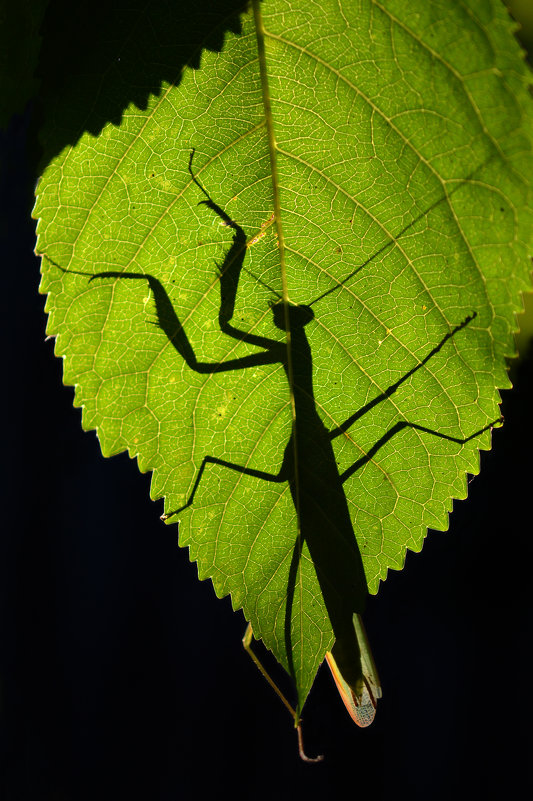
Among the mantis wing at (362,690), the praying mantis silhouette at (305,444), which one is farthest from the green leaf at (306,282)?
the mantis wing at (362,690)

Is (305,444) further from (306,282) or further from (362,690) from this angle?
(362,690)

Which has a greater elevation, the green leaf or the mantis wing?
the green leaf

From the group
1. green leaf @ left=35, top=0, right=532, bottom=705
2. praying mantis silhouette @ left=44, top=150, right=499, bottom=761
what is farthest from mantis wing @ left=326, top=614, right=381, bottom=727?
green leaf @ left=35, top=0, right=532, bottom=705

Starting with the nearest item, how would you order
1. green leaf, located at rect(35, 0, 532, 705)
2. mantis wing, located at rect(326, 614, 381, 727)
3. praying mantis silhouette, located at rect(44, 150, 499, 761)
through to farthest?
green leaf, located at rect(35, 0, 532, 705), praying mantis silhouette, located at rect(44, 150, 499, 761), mantis wing, located at rect(326, 614, 381, 727)

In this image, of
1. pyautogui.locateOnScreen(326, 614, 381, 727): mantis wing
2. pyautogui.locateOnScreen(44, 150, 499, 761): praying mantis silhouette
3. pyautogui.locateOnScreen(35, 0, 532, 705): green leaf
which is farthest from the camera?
pyautogui.locateOnScreen(326, 614, 381, 727): mantis wing

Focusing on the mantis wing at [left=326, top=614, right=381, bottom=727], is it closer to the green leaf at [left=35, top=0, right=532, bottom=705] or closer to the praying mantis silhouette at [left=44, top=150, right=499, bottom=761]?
the praying mantis silhouette at [left=44, top=150, right=499, bottom=761]

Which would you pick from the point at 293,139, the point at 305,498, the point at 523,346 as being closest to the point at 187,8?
the point at 293,139

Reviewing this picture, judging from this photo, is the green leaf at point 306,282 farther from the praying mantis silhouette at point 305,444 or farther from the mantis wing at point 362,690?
the mantis wing at point 362,690

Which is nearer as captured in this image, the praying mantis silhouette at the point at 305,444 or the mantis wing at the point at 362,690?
the praying mantis silhouette at the point at 305,444

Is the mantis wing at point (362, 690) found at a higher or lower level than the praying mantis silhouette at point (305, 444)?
lower
